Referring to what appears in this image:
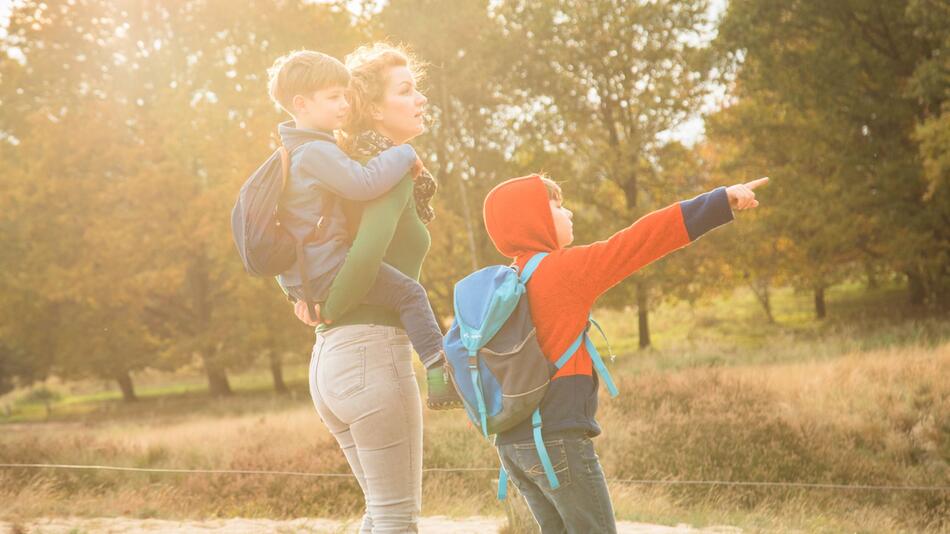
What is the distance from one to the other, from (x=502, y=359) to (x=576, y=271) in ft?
1.16

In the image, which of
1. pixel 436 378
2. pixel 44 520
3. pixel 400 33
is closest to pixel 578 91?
pixel 400 33

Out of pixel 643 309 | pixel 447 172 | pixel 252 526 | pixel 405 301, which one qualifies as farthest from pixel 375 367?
pixel 643 309

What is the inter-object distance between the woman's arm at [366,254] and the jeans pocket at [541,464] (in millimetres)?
686

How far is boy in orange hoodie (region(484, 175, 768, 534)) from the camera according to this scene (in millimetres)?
2635

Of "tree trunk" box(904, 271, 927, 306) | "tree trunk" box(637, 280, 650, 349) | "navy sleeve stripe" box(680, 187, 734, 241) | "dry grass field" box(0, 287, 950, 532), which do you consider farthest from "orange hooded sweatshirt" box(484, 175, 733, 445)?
"tree trunk" box(904, 271, 927, 306)

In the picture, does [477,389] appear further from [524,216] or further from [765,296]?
[765,296]

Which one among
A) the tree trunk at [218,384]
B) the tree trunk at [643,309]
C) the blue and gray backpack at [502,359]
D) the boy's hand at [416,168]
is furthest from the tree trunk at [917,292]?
the boy's hand at [416,168]

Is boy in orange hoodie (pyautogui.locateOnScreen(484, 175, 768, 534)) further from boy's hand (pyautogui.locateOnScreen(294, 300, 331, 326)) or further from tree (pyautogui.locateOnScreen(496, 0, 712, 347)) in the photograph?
tree (pyautogui.locateOnScreen(496, 0, 712, 347))

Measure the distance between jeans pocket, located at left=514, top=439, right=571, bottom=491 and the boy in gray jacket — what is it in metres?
0.39

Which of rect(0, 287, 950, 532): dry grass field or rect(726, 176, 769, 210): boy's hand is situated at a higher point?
rect(726, 176, 769, 210): boy's hand

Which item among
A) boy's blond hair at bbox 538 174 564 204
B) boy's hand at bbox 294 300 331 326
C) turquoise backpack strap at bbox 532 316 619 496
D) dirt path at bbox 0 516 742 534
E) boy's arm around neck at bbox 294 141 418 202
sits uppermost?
boy's arm around neck at bbox 294 141 418 202

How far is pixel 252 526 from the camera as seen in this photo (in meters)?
6.92

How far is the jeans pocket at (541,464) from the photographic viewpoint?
8.80 feet

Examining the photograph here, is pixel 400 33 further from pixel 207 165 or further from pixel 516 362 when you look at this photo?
pixel 516 362
